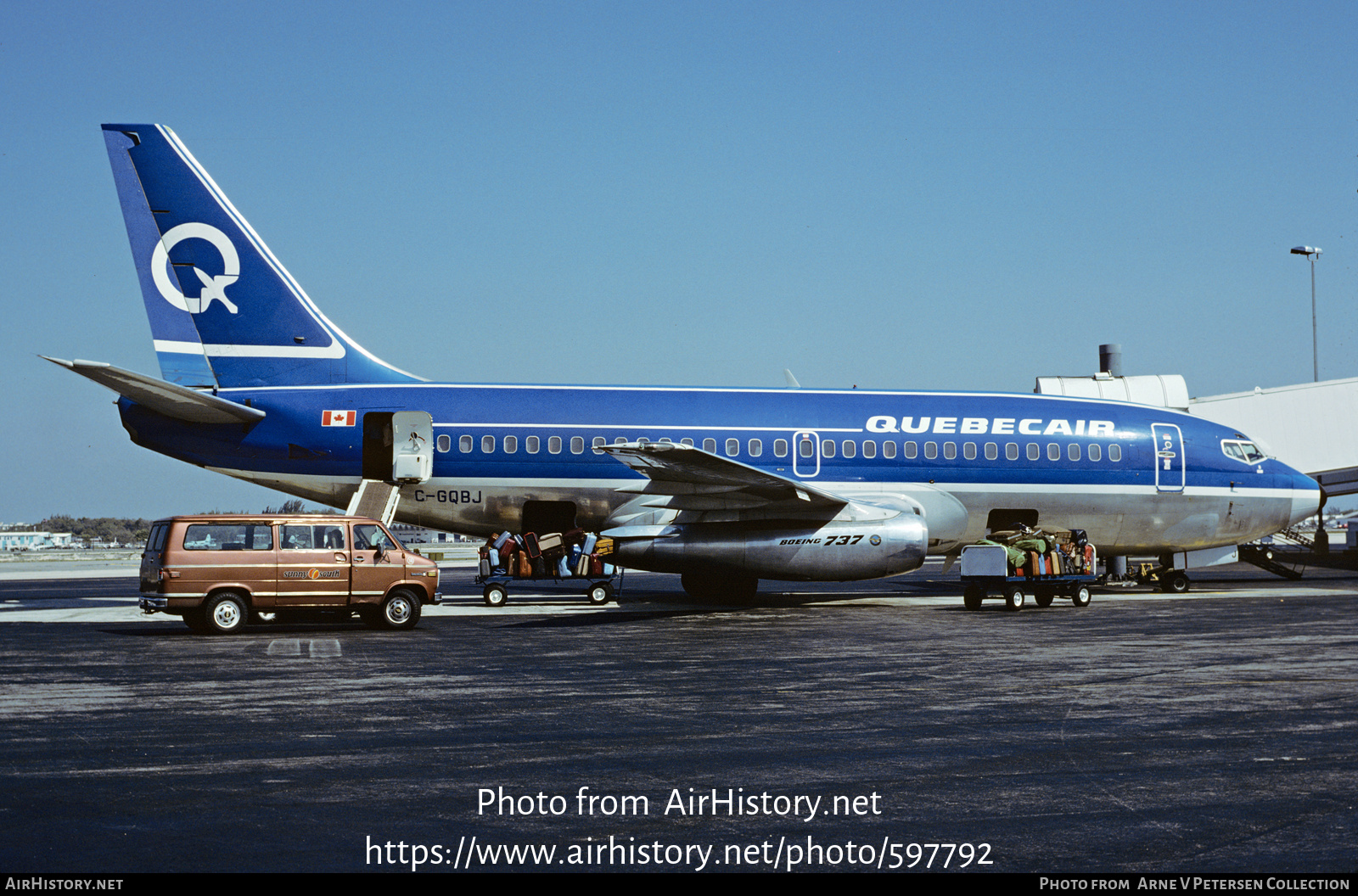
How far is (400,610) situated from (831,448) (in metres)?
10.4

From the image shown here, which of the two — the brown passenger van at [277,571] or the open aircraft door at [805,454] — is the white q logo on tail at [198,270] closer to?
the brown passenger van at [277,571]

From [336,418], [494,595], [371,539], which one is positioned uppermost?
[336,418]

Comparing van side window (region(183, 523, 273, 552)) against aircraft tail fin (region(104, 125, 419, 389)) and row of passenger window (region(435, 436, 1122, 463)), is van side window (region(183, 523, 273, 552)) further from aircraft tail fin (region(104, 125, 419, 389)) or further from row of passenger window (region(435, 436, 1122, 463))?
aircraft tail fin (region(104, 125, 419, 389))

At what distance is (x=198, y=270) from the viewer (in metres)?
25.0

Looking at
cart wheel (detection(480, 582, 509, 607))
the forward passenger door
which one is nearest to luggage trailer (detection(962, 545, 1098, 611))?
cart wheel (detection(480, 582, 509, 607))

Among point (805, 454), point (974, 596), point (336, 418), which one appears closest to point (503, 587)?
point (336, 418)

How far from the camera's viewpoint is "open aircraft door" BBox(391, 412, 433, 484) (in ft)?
80.1

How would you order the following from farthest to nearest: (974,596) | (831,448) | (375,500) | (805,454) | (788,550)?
(831,448), (805,454), (375,500), (974,596), (788,550)

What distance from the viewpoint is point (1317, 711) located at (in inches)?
414

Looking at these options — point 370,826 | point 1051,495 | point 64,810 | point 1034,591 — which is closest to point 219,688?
point 64,810

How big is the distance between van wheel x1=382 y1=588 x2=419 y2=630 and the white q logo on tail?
9.23 metres

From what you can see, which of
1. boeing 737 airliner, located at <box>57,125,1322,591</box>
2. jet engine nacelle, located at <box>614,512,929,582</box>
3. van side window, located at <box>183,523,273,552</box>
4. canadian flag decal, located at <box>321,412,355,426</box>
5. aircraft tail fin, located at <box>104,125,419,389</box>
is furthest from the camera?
aircraft tail fin, located at <box>104,125,419,389</box>

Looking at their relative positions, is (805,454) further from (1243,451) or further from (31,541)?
(31,541)

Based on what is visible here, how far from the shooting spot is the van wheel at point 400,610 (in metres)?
19.5
